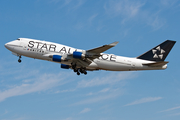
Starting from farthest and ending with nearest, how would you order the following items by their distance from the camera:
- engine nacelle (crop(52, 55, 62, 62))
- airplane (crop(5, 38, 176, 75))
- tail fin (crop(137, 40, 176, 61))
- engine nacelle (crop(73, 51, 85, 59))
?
tail fin (crop(137, 40, 176, 61)) < airplane (crop(5, 38, 176, 75)) < engine nacelle (crop(52, 55, 62, 62)) < engine nacelle (crop(73, 51, 85, 59))

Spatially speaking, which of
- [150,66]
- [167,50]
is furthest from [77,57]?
[167,50]

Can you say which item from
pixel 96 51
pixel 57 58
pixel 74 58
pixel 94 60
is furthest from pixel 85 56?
pixel 57 58

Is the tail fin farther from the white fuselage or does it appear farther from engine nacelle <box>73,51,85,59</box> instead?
engine nacelle <box>73,51,85,59</box>

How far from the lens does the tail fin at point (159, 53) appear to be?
43594mm

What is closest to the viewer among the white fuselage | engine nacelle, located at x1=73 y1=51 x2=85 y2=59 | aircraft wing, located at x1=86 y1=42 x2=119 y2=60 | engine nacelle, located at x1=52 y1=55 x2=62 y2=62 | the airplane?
aircraft wing, located at x1=86 y1=42 x2=119 y2=60

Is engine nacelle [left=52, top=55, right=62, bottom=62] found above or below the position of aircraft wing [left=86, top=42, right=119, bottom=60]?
below

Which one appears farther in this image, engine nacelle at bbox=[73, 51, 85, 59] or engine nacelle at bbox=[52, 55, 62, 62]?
engine nacelle at bbox=[52, 55, 62, 62]

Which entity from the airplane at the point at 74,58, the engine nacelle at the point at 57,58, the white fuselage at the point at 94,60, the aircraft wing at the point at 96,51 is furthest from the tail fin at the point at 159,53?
the engine nacelle at the point at 57,58

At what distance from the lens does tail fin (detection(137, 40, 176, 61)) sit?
43594 millimetres

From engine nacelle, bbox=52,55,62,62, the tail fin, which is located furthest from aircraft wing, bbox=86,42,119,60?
the tail fin

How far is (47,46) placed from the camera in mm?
40938

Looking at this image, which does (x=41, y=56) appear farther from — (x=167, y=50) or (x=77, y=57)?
(x=167, y=50)

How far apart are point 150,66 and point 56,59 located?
16079 millimetres

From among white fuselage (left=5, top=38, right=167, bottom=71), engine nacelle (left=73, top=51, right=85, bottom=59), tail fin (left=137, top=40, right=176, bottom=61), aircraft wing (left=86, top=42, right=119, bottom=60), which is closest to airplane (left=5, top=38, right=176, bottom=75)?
white fuselage (left=5, top=38, right=167, bottom=71)
